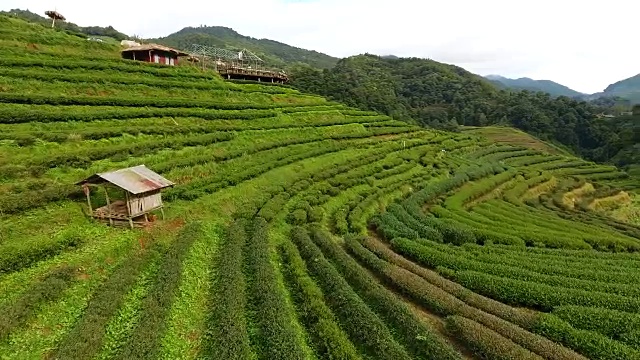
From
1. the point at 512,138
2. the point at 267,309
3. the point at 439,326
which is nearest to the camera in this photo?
the point at 267,309

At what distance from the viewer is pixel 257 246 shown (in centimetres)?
2653

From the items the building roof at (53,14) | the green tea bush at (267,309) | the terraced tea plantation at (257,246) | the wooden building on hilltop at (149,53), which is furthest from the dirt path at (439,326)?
the building roof at (53,14)

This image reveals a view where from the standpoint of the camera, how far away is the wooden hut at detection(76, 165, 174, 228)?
2555cm

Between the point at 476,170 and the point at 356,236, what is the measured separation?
116 feet

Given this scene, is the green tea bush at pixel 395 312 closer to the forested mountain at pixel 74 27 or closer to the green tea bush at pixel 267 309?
the green tea bush at pixel 267 309

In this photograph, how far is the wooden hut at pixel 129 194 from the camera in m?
25.5

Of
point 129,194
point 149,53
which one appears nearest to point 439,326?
point 129,194

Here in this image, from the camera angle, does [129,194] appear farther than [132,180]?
No

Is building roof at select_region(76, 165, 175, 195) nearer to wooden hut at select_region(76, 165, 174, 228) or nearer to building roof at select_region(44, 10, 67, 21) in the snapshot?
wooden hut at select_region(76, 165, 174, 228)

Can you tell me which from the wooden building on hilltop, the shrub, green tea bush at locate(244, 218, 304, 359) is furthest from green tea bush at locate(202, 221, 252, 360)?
the wooden building on hilltop

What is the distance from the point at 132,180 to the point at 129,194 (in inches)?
38.3

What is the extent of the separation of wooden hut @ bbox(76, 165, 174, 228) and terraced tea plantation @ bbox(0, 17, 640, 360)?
1.01 metres

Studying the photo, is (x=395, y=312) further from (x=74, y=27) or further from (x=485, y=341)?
(x=74, y=27)

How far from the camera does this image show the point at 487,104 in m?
188
